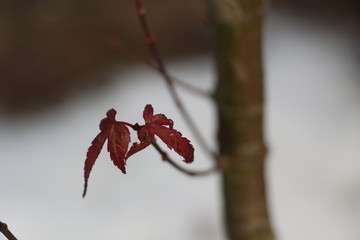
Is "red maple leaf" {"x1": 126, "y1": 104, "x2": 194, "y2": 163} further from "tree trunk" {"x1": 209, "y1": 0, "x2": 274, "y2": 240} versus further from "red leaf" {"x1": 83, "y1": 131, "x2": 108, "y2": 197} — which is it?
"tree trunk" {"x1": 209, "y1": 0, "x2": 274, "y2": 240}

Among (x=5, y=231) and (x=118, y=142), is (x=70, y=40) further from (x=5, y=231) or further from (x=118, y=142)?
(x=5, y=231)

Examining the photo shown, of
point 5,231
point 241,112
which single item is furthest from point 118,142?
point 241,112

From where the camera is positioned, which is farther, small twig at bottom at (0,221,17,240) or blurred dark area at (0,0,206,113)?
blurred dark area at (0,0,206,113)

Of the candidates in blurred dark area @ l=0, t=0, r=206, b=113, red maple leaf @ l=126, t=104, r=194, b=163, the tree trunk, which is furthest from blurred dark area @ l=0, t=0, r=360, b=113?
red maple leaf @ l=126, t=104, r=194, b=163

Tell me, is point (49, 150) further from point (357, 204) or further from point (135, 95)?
point (357, 204)

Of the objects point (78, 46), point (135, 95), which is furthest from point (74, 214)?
point (78, 46)

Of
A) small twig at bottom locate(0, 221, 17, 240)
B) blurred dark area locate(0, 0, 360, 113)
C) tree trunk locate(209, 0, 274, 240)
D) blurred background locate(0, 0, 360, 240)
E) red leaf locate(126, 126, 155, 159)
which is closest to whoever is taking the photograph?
small twig at bottom locate(0, 221, 17, 240)
